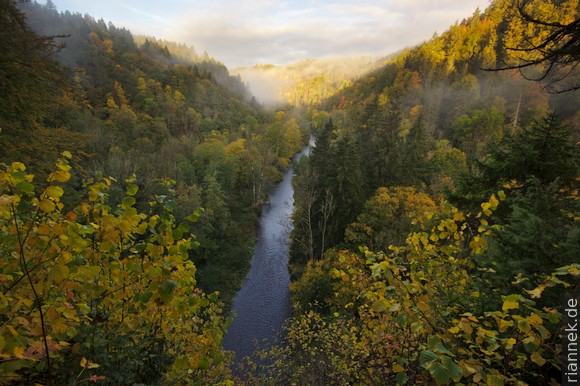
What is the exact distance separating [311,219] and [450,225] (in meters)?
23.2

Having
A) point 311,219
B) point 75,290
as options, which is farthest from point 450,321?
point 311,219

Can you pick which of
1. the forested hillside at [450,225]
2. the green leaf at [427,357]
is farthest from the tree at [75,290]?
the forested hillside at [450,225]

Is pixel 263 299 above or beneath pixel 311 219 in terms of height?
beneath

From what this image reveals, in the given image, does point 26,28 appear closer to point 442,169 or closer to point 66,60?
point 442,169

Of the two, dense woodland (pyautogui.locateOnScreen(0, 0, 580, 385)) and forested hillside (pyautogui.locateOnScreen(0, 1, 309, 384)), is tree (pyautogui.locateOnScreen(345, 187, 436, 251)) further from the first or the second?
forested hillside (pyautogui.locateOnScreen(0, 1, 309, 384))

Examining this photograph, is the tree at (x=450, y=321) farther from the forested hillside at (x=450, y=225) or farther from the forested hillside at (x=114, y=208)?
the forested hillside at (x=114, y=208)

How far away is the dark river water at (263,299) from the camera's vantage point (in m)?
20.8

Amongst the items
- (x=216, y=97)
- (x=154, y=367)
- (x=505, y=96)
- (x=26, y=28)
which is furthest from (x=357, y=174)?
(x=216, y=97)

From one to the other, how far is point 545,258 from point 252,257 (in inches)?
1104

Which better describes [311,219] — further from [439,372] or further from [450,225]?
[439,372]

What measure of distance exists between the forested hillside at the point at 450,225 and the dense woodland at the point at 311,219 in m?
0.07

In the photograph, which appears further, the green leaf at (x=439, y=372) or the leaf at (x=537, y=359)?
the leaf at (x=537, y=359)

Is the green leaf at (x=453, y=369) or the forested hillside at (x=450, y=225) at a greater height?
the green leaf at (x=453, y=369)

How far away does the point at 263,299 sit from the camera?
25.3 metres
